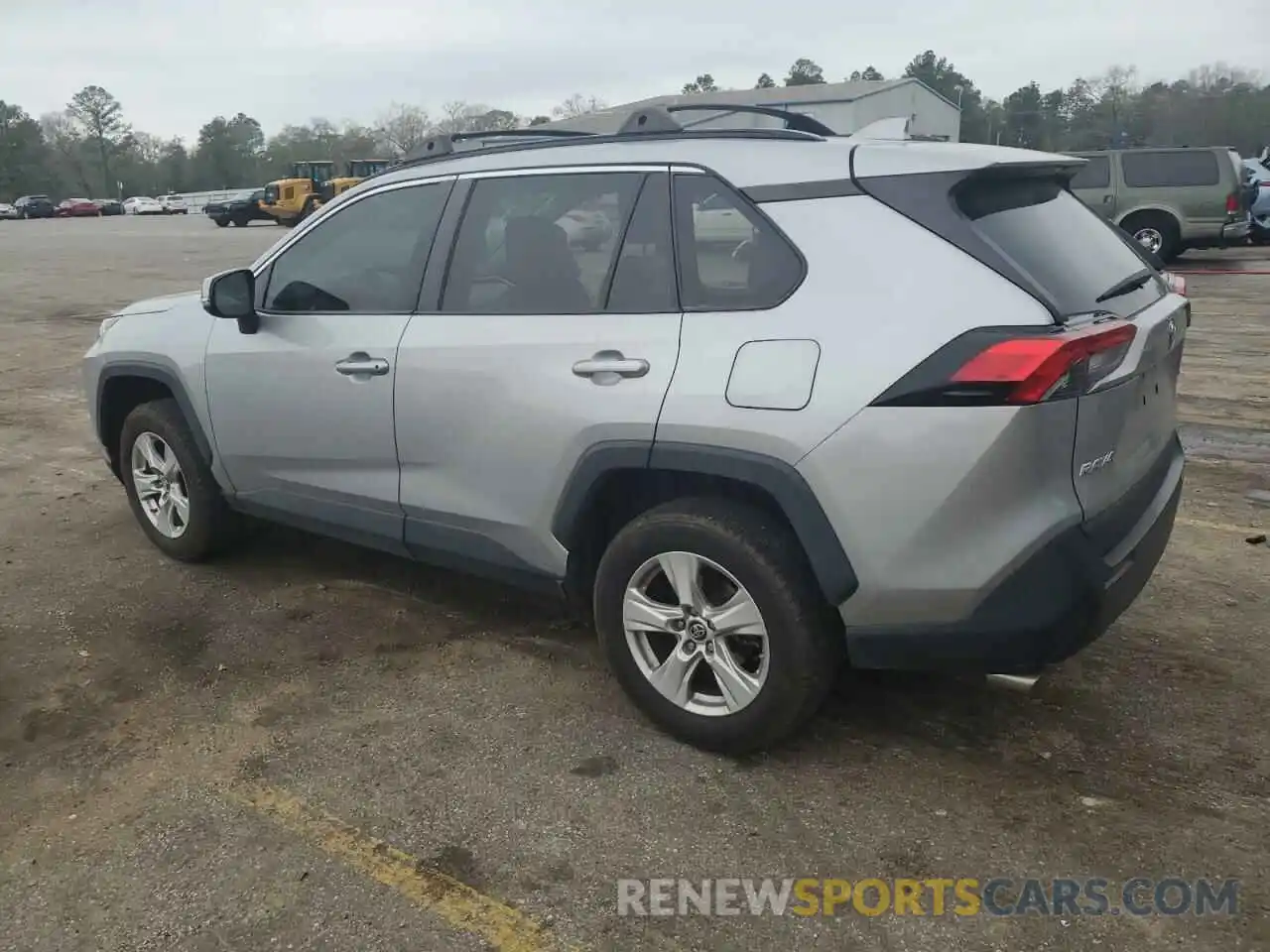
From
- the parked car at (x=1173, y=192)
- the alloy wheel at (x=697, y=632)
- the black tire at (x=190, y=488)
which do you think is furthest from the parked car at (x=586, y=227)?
the parked car at (x=1173, y=192)

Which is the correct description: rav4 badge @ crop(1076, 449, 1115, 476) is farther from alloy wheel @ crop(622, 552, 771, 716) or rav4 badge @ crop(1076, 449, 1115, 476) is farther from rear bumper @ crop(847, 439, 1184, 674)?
alloy wheel @ crop(622, 552, 771, 716)

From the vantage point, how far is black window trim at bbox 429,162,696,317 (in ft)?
11.0

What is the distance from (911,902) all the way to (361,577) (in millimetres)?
2989

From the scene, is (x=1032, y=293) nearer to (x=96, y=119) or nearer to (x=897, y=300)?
(x=897, y=300)

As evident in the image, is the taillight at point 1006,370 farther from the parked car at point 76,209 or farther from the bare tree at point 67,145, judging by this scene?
the bare tree at point 67,145

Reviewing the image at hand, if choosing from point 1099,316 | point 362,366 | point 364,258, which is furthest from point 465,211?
point 1099,316

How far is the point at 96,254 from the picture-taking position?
27.7 metres

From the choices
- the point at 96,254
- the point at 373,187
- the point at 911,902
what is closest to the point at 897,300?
the point at 911,902

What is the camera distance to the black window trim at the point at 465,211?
11.0 ft

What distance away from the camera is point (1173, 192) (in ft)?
53.3

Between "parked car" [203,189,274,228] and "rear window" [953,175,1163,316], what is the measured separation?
44.2 metres

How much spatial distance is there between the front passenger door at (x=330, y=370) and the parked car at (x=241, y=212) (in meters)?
42.3

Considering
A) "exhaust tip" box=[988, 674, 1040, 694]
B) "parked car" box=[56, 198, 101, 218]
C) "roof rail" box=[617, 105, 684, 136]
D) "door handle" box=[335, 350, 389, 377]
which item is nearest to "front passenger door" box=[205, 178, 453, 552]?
"door handle" box=[335, 350, 389, 377]

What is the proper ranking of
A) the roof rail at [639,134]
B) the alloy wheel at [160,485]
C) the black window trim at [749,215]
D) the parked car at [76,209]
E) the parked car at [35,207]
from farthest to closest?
the parked car at [76,209]
the parked car at [35,207]
the alloy wheel at [160,485]
the roof rail at [639,134]
the black window trim at [749,215]
